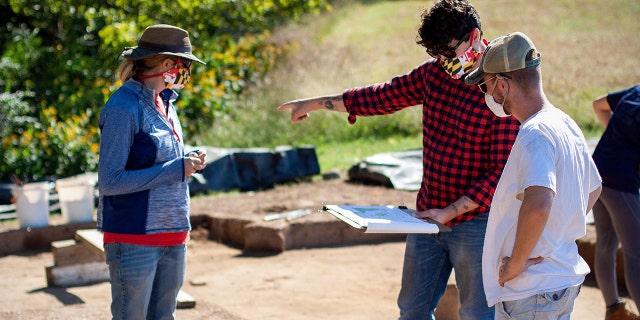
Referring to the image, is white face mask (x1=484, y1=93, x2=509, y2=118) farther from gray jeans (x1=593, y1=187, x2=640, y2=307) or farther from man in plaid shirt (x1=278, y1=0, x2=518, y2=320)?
gray jeans (x1=593, y1=187, x2=640, y2=307)

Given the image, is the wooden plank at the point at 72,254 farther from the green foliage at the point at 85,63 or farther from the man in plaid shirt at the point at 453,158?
the man in plaid shirt at the point at 453,158

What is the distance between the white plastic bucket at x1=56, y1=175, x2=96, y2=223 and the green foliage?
224cm

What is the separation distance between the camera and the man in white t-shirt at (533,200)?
280cm

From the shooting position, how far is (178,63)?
3.84m

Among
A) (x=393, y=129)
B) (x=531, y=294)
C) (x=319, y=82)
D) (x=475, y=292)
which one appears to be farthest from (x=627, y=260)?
(x=319, y=82)

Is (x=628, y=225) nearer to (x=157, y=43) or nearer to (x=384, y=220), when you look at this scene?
(x=384, y=220)

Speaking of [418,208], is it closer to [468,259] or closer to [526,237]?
[468,259]

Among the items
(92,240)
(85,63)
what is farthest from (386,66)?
(92,240)

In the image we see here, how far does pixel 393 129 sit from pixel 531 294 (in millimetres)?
9849

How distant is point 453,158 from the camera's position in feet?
12.1

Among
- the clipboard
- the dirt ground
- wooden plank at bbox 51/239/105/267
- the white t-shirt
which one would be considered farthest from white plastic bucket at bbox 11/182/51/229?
the white t-shirt

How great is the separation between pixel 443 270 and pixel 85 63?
11028 mm

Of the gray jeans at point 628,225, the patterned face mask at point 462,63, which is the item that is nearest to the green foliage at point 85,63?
the gray jeans at point 628,225

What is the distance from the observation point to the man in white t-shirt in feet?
9.19
